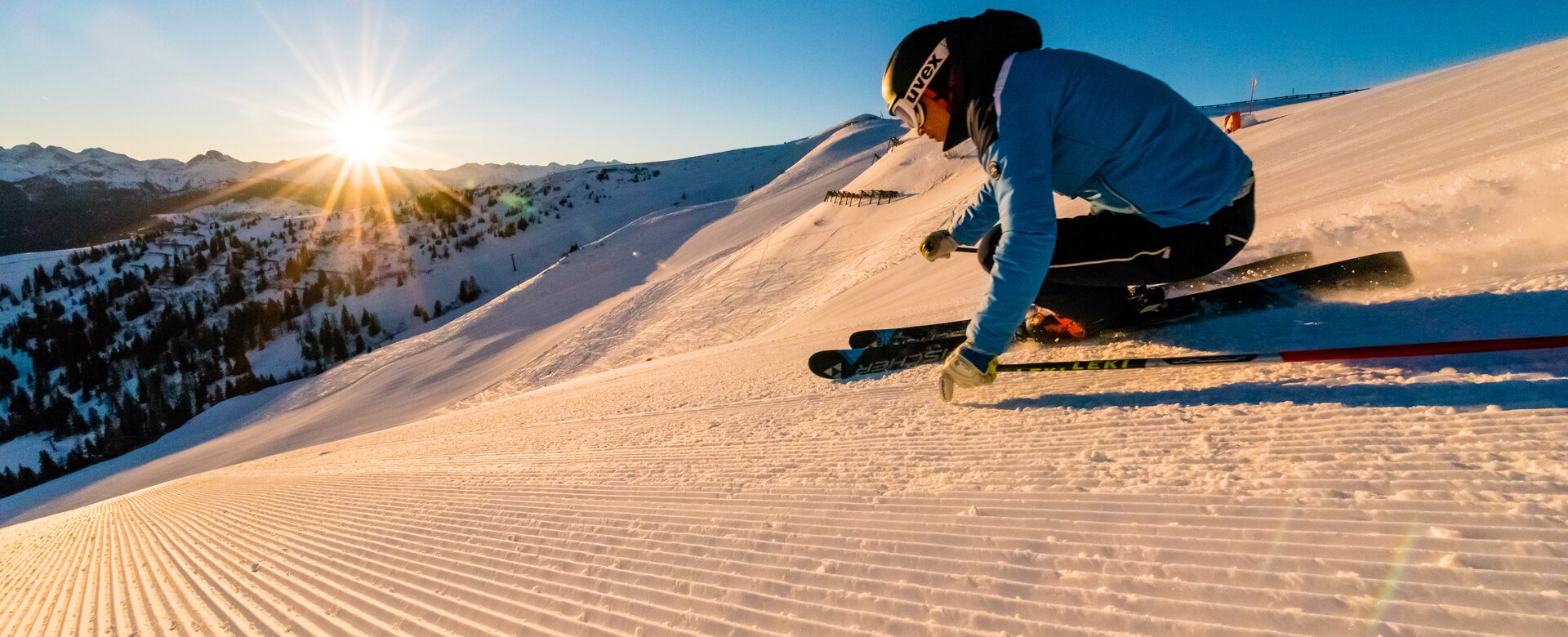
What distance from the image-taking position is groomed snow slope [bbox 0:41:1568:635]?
1.41m

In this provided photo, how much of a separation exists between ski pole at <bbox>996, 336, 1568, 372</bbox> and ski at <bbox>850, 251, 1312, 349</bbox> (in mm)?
874

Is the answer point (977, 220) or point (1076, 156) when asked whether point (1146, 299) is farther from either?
point (1076, 156)

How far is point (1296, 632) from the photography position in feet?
3.95

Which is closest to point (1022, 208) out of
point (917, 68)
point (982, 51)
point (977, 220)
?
point (982, 51)

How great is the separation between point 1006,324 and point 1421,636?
1.57 meters

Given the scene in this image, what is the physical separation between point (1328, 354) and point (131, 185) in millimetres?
131367

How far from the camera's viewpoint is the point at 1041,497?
1998mm

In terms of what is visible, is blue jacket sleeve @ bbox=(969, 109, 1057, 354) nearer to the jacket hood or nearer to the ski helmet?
the jacket hood

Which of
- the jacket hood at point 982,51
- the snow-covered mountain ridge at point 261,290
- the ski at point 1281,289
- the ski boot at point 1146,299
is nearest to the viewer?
the jacket hood at point 982,51

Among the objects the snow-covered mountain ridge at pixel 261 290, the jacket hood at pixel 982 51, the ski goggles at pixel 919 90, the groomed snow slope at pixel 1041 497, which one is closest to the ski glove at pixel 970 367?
the groomed snow slope at pixel 1041 497

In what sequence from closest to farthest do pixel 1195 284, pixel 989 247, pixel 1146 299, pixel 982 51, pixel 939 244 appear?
1. pixel 982 51
2. pixel 989 247
3. pixel 1146 299
4. pixel 939 244
5. pixel 1195 284

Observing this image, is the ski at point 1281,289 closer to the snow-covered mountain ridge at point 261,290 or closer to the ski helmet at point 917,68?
the ski helmet at point 917,68

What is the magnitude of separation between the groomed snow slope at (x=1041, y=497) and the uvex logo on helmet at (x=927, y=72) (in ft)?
5.00

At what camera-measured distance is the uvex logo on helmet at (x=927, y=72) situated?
2.67 metres
